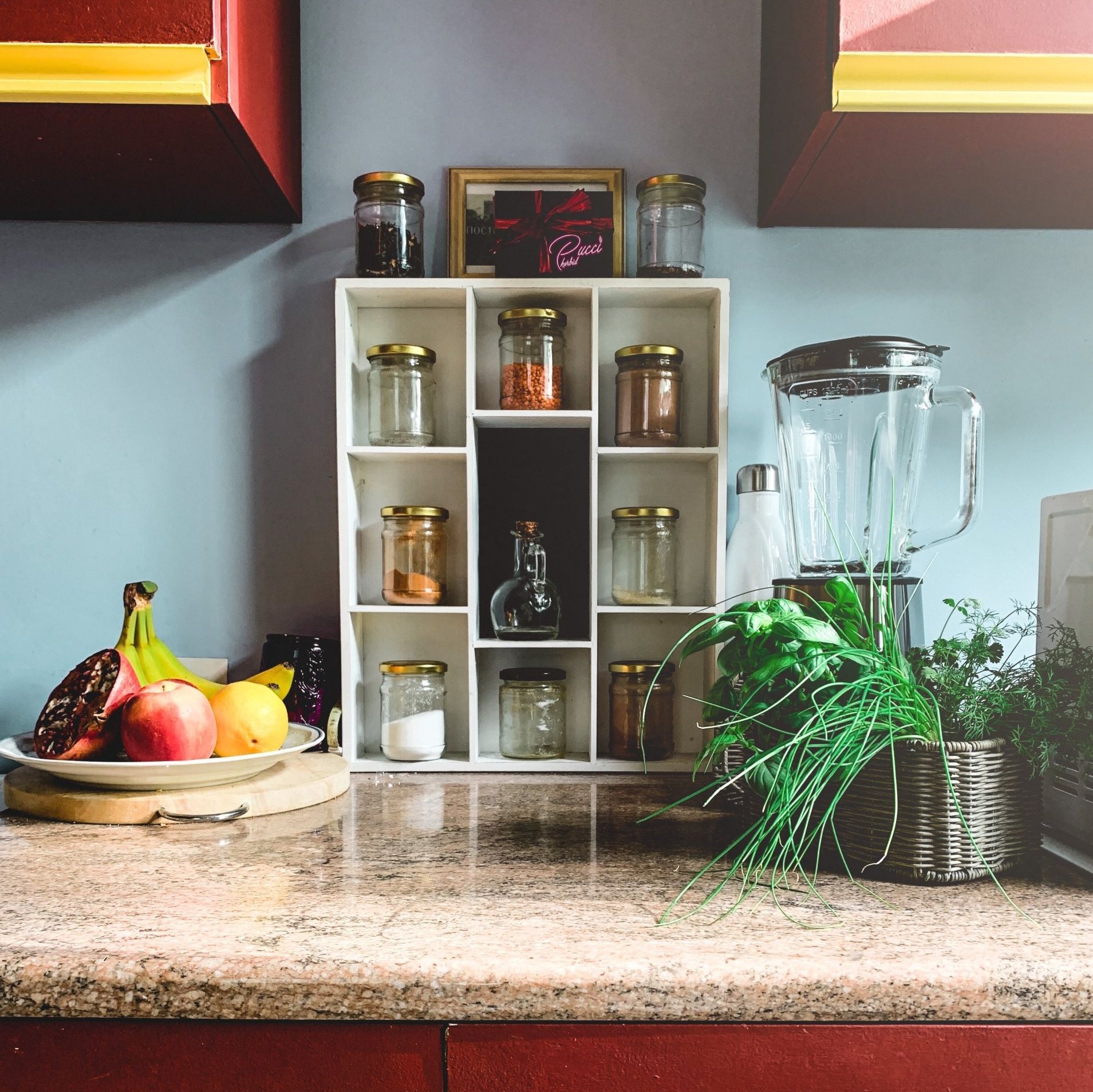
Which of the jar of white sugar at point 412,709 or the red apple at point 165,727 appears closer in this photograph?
the red apple at point 165,727

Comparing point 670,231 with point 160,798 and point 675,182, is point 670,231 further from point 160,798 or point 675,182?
point 160,798

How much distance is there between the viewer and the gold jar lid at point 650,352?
1231mm

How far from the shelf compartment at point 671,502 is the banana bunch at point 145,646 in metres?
0.52

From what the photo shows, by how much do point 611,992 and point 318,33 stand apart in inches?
53.5

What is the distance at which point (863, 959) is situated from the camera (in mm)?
640

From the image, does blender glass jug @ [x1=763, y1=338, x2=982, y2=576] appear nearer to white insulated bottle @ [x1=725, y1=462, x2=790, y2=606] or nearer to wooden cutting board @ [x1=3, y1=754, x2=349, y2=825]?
white insulated bottle @ [x1=725, y1=462, x2=790, y2=606]

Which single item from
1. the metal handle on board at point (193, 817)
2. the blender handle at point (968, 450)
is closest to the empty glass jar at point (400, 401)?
the metal handle on board at point (193, 817)

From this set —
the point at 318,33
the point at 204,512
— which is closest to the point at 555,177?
the point at 318,33

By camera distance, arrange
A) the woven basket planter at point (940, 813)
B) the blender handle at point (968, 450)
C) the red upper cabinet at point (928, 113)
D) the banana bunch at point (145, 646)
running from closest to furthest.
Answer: the woven basket planter at point (940, 813)
the red upper cabinet at point (928, 113)
the blender handle at point (968, 450)
the banana bunch at point (145, 646)

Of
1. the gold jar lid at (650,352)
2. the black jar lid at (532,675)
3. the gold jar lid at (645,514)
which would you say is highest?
the gold jar lid at (650,352)

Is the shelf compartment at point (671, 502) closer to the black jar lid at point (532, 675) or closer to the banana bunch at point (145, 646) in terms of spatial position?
the black jar lid at point (532, 675)

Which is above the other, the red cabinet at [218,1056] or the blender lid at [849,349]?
the blender lid at [849,349]

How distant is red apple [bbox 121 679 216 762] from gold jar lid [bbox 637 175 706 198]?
0.90 m

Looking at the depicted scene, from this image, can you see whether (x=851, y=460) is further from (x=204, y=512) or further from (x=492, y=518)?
(x=204, y=512)
